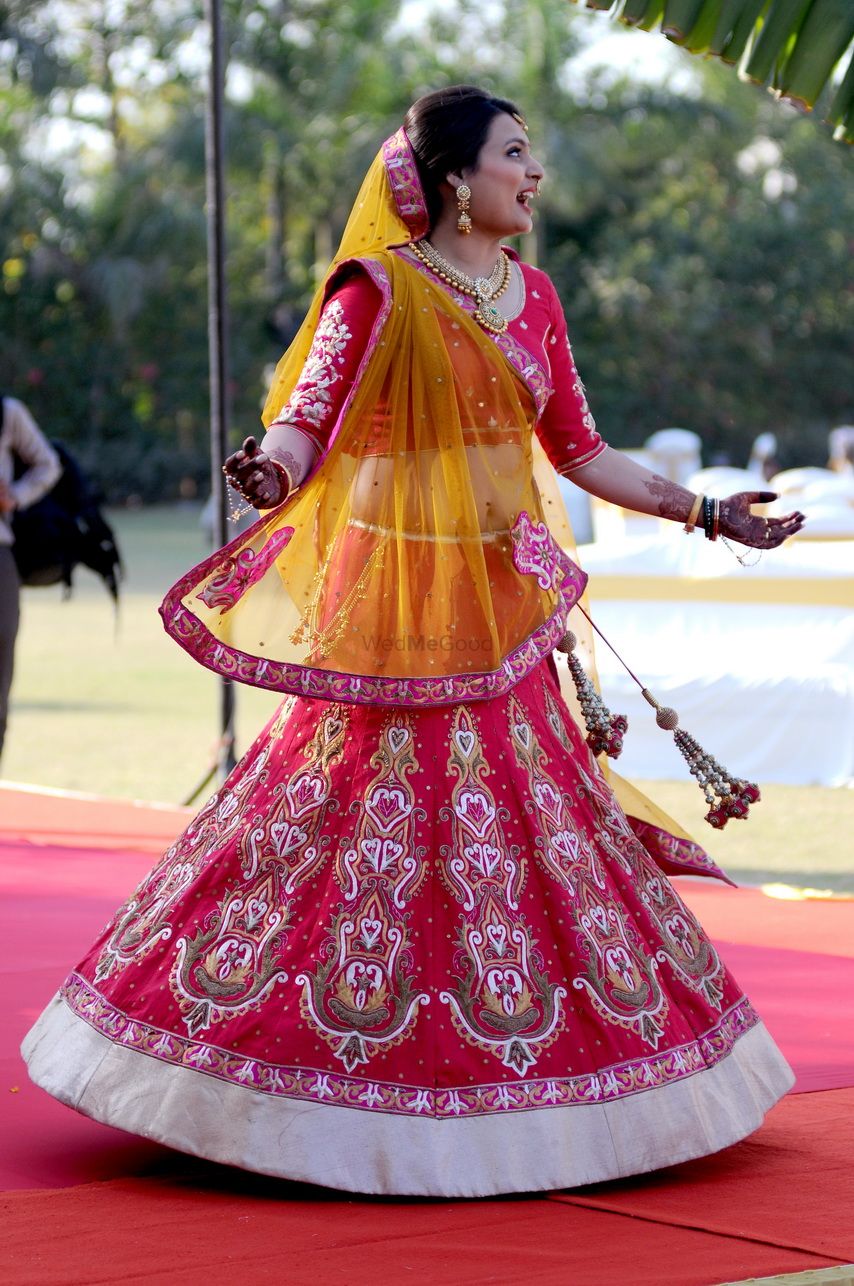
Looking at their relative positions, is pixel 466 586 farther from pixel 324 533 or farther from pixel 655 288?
pixel 655 288

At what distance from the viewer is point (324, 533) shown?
2898 mm

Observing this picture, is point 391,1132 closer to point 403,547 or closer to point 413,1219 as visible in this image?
point 413,1219

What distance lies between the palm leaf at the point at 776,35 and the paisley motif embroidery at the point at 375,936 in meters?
1.62

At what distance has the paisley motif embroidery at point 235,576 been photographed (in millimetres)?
2760

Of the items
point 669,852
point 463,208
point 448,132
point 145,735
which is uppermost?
point 448,132

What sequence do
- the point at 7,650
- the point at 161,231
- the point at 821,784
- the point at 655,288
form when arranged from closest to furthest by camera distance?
the point at 7,650 < the point at 821,784 < the point at 161,231 < the point at 655,288

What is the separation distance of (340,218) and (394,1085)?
3173cm

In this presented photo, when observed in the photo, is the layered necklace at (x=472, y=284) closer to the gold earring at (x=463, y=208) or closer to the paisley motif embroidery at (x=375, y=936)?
the gold earring at (x=463, y=208)

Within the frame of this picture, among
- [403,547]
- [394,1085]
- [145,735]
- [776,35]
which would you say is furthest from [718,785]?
[145,735]

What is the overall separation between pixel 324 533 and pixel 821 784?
4.73m

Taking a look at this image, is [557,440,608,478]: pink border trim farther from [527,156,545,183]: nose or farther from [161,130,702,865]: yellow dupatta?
[527,156,545,183]: nose

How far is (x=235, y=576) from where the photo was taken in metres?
2.78

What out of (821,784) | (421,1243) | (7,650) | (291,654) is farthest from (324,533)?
(821,784)

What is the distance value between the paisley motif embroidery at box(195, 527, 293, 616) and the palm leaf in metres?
1.44
